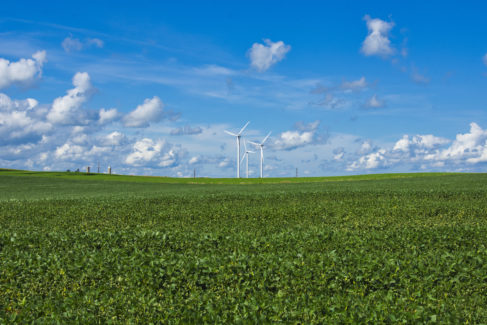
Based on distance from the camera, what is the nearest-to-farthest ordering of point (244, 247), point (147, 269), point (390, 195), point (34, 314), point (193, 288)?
1. point (34, 314)
2. point (193, 288)
3. point (147, 269)
4. point (244, 247)
5. point (390, 195)

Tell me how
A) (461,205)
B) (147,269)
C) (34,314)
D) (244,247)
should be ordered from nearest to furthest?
(34,314), (147,269), (244,247), (461,205)

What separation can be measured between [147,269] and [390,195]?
29146 millimetres

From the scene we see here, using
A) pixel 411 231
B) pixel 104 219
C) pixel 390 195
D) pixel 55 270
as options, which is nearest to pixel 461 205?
pixel 390 195

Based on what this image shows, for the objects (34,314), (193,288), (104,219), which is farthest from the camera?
(104,219)

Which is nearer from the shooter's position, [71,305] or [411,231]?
[71,305]

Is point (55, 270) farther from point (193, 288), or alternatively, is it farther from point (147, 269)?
point (193, 288)

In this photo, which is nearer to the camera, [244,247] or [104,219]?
[244,247]

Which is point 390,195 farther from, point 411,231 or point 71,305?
point 71,305

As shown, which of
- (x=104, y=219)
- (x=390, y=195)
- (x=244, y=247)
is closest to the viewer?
(x=244, y=247)

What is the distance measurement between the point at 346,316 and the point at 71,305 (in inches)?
245

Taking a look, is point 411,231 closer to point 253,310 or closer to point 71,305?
point 253,310

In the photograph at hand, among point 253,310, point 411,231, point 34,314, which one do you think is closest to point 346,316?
point 253,310

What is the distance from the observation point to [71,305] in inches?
376

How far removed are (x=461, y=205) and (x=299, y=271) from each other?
72.1ft
